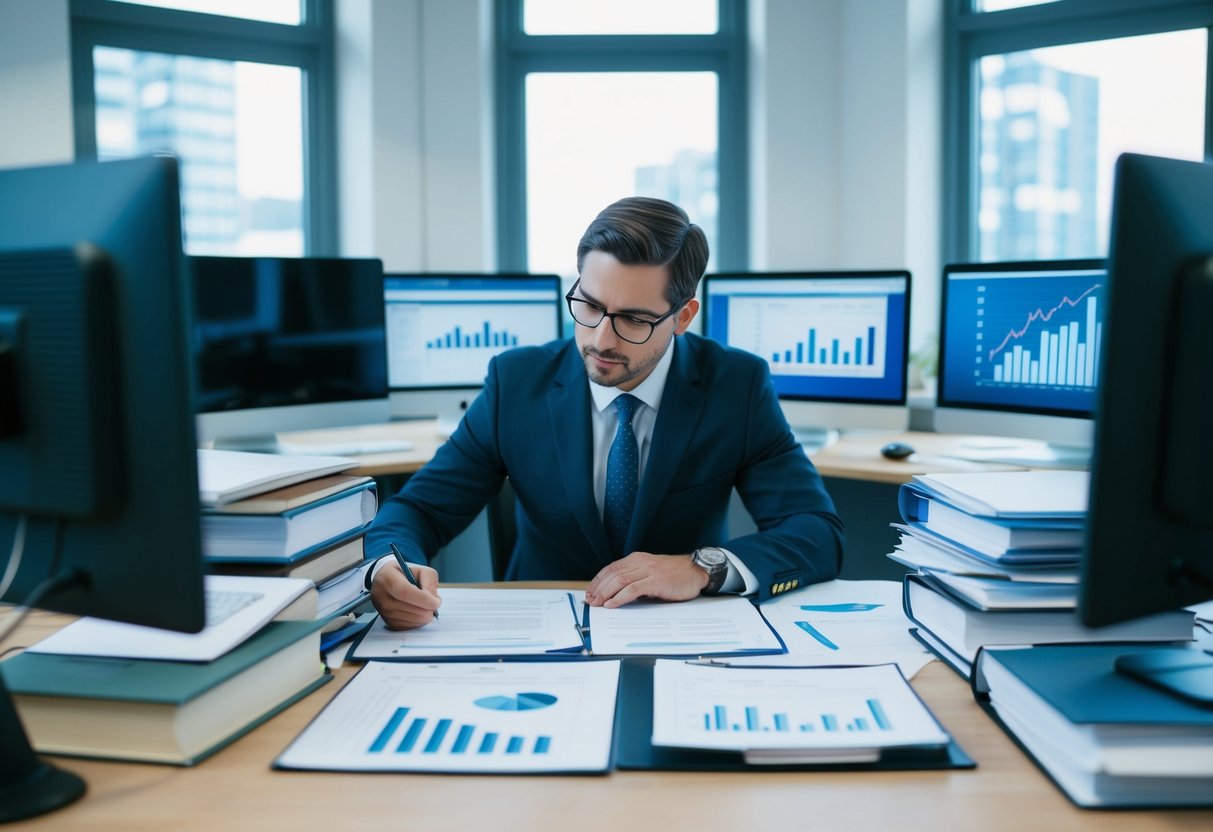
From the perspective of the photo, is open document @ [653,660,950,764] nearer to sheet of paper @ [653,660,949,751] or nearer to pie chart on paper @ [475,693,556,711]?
sheet of paper @ [653,660,949,751]

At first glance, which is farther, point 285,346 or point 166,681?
point 285,346

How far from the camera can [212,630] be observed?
3.00 ft

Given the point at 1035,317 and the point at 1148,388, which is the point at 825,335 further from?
the point at 1148,388

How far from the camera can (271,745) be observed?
87cm

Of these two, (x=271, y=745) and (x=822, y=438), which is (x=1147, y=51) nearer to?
(x=822, y=438)

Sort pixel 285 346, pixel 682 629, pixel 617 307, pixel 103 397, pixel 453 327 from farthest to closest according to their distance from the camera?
pixel 453 327, pixel 285 346, pixel 617 307, pixel 682 629, pixel 103 397

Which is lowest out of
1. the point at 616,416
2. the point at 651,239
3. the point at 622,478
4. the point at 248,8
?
the point at 622,478

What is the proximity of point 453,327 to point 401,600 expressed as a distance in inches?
70.9

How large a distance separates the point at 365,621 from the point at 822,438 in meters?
1.90

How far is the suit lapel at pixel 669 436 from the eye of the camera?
1590 millimetres

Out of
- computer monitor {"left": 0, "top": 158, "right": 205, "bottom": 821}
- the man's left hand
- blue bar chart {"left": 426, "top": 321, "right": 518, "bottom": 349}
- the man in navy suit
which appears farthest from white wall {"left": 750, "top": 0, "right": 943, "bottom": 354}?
computer monitor {"left": 0, "top": 158, "right": 205, "bottom": 821}

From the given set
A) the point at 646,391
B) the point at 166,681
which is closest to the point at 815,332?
the point at 646,391

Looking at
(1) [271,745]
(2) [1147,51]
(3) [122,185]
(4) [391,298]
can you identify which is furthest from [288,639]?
(2) [1147,51]

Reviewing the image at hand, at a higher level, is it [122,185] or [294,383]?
[122,185]
